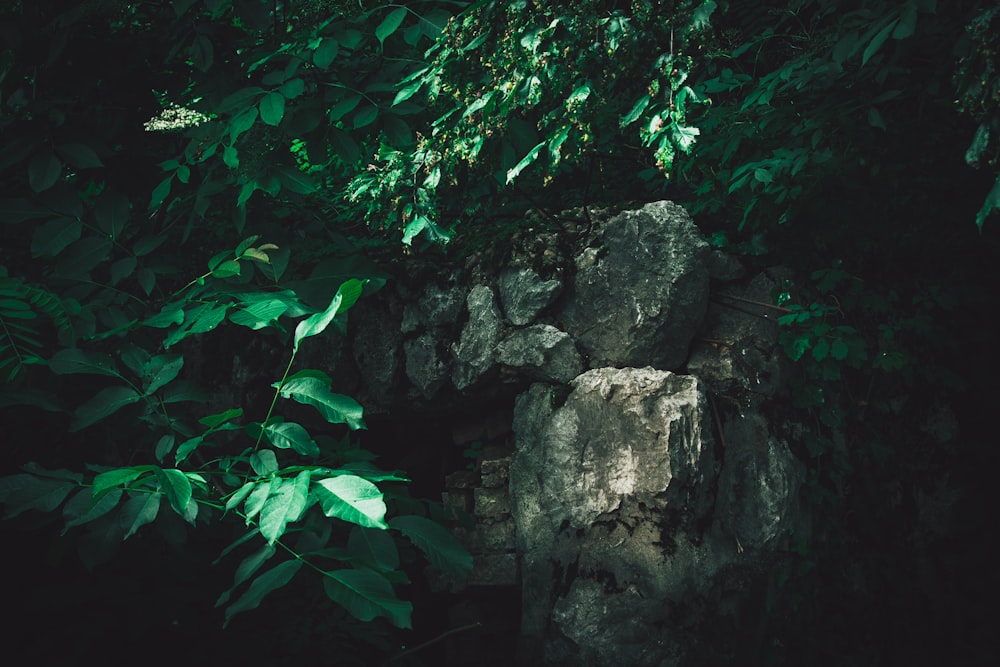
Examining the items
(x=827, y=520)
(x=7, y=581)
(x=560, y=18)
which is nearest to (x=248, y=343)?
(x=7, y=581)

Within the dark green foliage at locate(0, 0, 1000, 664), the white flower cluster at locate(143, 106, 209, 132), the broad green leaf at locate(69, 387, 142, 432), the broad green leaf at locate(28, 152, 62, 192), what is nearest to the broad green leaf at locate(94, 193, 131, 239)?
the dark green foliage at locate(0, 0, 1000, 664)

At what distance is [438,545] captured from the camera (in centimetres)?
189

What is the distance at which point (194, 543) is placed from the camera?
2316 millimetres

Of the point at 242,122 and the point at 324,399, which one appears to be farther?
the point at 242,122

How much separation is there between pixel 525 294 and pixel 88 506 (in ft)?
6.33

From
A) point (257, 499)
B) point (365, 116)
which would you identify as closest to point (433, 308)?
point (365, 116)

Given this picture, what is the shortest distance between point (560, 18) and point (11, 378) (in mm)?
1770

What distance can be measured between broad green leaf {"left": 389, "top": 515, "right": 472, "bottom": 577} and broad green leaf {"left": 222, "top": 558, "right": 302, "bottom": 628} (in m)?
0.28

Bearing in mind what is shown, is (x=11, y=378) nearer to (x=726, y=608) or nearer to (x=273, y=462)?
(x=273, y=462)

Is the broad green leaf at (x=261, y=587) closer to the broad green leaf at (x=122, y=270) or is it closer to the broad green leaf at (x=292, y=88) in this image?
the broad green leaf at (x=122, y=270)

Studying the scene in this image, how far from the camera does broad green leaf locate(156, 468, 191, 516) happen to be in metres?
1.63

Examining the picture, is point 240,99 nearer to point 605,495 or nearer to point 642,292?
point 642,292

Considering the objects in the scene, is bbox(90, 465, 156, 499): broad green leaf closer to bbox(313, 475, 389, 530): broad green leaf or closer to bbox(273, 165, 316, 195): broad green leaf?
bbox(313, 475, 389, 530): broad green leaf

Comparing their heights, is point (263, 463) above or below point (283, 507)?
below
